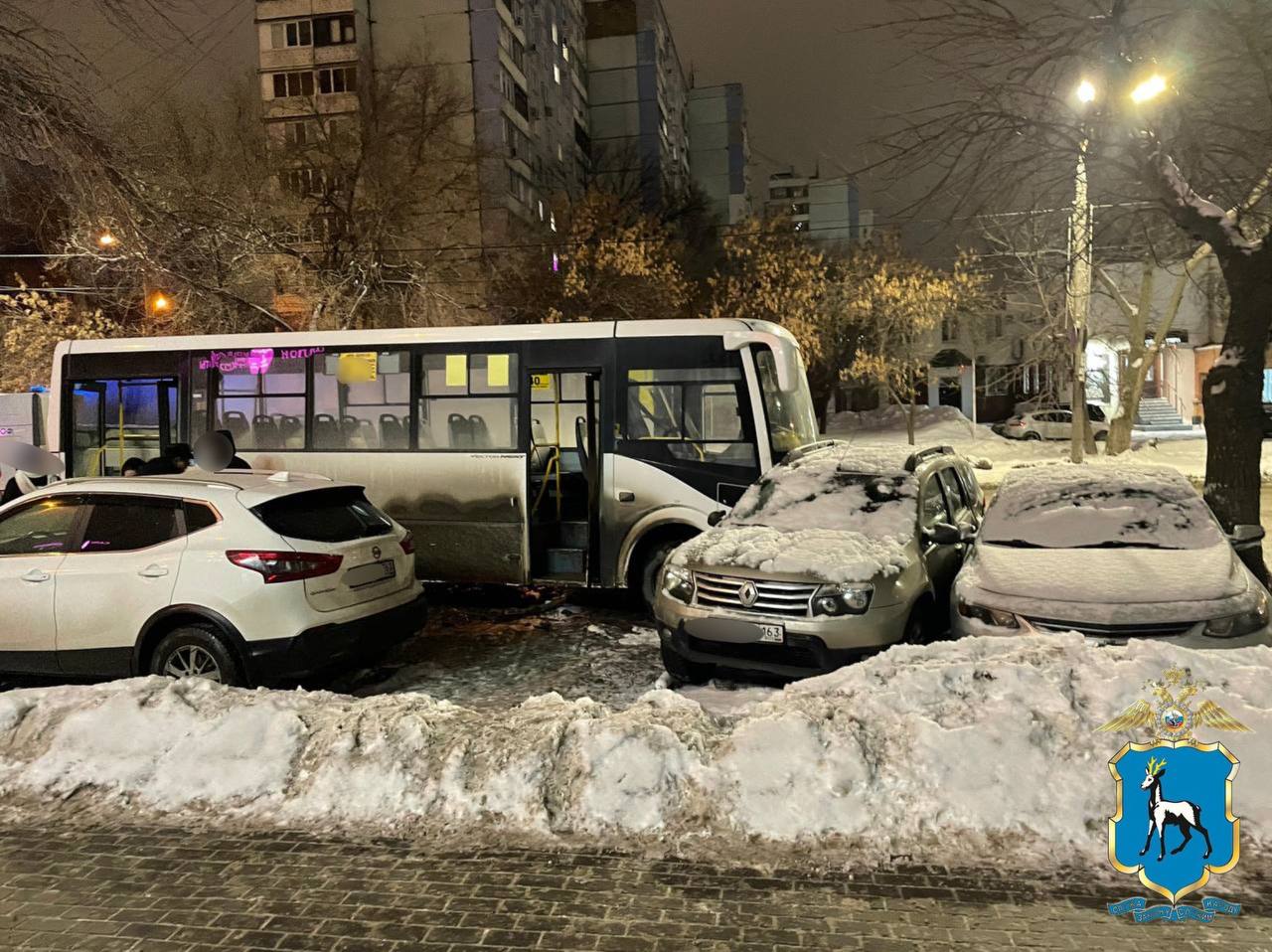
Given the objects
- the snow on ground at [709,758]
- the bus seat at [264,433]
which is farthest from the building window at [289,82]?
the snow on ground at [709,758]

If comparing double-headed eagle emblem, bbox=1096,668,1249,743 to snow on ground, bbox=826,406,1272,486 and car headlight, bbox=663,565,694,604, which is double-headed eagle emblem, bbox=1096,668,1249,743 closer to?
car headlight, bbox=663,565,694,604

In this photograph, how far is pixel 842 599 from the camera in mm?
6742

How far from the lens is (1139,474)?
7.91 meters

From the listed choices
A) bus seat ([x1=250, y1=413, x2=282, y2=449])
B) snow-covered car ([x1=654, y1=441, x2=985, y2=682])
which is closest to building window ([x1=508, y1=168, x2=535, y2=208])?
bus seat ([x1=250, y1=413, x2=282, y2=449])

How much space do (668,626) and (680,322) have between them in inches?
153

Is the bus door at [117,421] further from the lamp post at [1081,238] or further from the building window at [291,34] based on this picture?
the building window at [291,34]

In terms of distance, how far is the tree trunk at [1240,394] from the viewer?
9684 mm

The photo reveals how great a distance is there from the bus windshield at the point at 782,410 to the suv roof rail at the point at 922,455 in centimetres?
124

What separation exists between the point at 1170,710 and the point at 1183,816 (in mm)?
645

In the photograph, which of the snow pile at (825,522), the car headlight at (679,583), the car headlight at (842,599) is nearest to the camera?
the car headlight at (842,599)

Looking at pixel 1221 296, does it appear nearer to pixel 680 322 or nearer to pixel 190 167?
pixel 680 322

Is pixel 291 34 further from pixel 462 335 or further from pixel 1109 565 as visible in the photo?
pixel 1109 565

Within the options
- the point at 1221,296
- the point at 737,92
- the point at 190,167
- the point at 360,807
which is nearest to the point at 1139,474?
the point at 360,807

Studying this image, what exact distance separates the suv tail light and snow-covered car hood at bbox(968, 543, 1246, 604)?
187 inches
